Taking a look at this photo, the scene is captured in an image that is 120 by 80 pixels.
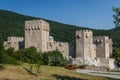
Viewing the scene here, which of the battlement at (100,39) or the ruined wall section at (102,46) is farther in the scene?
the battlement at (100,39)

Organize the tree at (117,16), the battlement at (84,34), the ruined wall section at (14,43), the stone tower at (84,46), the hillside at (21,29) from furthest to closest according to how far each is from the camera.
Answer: the hillside at (21,29) → the ruined wall section at (14,43) → the battlement at (84,34) → the stone tower at (84,46) → the tree at (117,16)

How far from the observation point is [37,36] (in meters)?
54.5

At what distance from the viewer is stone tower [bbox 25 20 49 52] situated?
54028 millimetres

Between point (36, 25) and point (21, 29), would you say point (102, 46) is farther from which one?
point (21, 29)

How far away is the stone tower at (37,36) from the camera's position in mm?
54028

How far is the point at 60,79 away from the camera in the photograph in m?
24.3

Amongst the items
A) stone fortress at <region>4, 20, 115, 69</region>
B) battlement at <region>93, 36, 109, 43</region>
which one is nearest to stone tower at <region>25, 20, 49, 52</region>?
stone fortress at <region>4, 20, 115, 69</region>

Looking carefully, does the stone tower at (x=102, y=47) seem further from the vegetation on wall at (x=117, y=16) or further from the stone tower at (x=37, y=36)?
the vegetation on wall at (x=117, y=16)

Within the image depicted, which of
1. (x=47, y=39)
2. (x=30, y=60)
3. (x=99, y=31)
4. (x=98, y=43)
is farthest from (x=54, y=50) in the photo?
(x=99, y=31)

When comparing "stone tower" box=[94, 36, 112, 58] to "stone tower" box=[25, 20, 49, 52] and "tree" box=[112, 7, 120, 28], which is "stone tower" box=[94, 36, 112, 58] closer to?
"stone tower" box=[25, 20, 49, 52]

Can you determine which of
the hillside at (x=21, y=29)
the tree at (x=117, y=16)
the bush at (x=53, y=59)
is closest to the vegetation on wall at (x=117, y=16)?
the tree at (x=117, y=16)

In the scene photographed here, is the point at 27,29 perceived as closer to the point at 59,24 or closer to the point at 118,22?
the point at 118,22

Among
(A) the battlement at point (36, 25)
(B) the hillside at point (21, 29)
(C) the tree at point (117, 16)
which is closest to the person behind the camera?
(C) the tree at point (117, 16)

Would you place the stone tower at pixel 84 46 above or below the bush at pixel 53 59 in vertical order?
above
